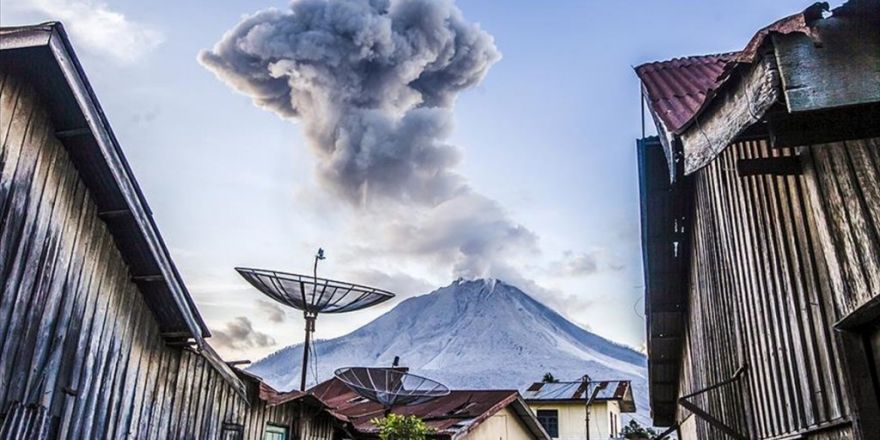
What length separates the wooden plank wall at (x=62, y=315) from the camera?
6293mm

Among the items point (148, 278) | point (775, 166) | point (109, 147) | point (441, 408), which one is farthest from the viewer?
point (441, 408)

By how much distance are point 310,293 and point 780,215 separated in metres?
10.7

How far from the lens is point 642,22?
431 inches

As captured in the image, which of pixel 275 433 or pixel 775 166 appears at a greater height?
pixel 775 166

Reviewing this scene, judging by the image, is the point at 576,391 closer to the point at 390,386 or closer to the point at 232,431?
the point at 390,386

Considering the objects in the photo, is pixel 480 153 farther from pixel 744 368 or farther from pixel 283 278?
pixel 744 368

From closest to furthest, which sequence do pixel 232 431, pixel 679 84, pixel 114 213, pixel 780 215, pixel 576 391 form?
pixel 780 215 → pixel 679 84 → pixel 114 213 → pixel 232 431 → pixel 576 391

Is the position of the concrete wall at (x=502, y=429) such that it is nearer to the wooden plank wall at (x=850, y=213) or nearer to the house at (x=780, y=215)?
the house at (x=780, y=215)

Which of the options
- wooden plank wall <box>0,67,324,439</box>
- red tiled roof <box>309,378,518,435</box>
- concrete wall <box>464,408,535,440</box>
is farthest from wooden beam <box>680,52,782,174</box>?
concrete wall <box>464,408,535,440</box>

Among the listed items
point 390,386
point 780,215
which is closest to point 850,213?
point 780,215

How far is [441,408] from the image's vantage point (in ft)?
69.2

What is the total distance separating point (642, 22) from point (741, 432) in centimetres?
702

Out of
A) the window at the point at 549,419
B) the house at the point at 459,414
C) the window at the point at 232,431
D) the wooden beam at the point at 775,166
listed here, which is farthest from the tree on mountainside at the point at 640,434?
the wooden beam at the point at 775,166

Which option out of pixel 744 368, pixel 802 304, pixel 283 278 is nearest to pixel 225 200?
pixel 283 278
